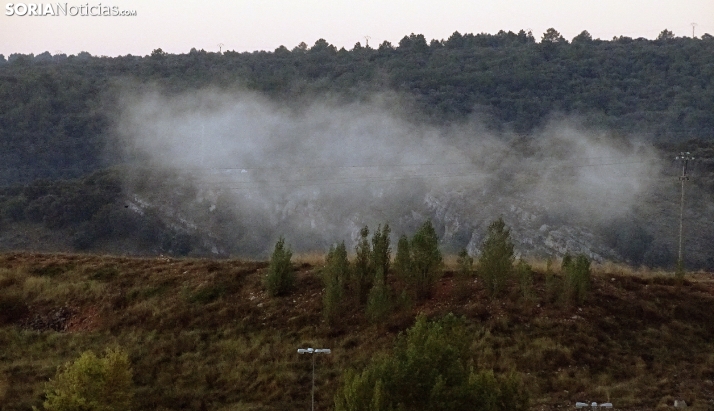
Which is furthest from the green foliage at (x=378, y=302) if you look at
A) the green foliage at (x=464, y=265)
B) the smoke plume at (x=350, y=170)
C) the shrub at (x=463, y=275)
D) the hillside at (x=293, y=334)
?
the smoke plume at (x=350, y=170)

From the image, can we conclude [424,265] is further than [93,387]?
Yes

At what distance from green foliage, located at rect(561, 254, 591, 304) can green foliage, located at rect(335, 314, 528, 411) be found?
33.5 ft

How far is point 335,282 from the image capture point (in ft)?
78.2

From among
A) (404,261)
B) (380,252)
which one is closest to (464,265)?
(404,261)

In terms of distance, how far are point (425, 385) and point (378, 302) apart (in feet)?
31.5

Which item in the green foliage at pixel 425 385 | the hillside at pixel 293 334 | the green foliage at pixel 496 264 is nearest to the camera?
the green foliage at pixel 425 385

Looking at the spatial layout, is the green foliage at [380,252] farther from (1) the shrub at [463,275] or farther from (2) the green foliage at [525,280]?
(2) the green foliage at [525,280]

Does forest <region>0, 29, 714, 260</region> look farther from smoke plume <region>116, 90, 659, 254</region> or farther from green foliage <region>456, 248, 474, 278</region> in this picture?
green foliage <region>456, 248, 474, 278</region>

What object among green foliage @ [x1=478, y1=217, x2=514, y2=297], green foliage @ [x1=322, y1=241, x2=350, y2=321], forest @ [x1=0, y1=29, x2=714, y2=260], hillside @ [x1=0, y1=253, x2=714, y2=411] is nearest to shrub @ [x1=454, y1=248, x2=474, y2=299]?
hillside @ [x1=0, y1=253, x2=714, y2=411]

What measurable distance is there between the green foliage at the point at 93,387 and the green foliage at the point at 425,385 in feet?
20.1

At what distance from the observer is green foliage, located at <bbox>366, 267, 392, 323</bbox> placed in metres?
22.8

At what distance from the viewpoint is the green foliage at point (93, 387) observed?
17.2 metres

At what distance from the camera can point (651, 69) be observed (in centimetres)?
8012

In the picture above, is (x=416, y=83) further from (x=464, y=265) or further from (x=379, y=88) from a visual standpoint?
(x=464, y=265)
